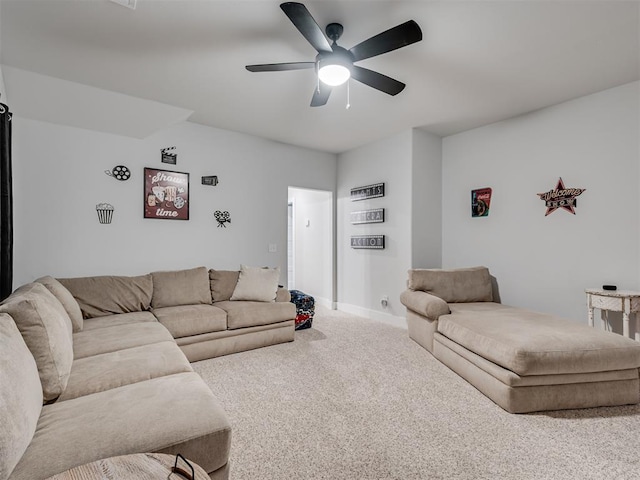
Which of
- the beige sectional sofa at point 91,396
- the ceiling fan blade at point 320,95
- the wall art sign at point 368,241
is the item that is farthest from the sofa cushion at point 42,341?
the wall art sign at point 368,241

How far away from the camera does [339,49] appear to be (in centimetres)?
210

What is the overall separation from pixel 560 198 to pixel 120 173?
16.0 feet

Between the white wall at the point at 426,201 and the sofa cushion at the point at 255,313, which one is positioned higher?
the white wall at the point at 426,201

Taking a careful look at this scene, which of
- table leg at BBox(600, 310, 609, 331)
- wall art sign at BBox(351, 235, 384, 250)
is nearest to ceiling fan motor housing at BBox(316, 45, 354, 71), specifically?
wall art sign at BBox(351, 235, 384, 250)

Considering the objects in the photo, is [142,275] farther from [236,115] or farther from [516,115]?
[516,115]

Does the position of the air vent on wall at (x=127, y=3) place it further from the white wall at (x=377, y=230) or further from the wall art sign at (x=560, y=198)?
the wall art sign at (x=560, y=198)

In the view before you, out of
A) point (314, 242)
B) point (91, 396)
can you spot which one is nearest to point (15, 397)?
point (91, 396)

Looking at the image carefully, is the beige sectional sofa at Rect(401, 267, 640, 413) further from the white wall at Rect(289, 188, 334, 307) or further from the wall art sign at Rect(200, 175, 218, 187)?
the wall art sign at Rect(200, 175, 218, 187)

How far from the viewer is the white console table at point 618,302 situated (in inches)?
104

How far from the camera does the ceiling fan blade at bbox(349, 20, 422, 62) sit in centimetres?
176

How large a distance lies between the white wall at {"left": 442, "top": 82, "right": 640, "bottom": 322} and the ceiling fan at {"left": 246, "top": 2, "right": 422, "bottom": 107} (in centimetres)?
220

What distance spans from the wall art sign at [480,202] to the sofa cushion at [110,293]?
160 inches

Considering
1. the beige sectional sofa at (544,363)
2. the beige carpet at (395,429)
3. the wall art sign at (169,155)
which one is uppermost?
the wall art sign at (169,155)

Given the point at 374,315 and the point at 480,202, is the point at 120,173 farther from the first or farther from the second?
the point at 480,202
